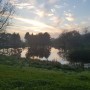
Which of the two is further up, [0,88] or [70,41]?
[70,41]

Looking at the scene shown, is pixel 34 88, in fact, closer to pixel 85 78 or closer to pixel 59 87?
pixel 59 87

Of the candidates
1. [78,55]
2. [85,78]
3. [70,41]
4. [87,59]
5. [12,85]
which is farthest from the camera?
[70,41]

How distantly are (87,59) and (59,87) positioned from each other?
61.9 metres

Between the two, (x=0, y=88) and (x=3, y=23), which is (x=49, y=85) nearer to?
(x=0, y=88)

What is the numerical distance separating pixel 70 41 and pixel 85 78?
16261cm

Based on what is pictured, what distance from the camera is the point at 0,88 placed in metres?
24.1

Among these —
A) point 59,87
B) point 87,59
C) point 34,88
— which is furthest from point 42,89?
point 87,59


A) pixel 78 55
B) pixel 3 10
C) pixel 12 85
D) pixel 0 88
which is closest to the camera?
pixel 0 88

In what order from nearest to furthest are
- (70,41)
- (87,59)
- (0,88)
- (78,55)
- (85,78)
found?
1. (0,88)
2. (85,78)
3. (87,59)
4. (78,55)
5. (70,41)

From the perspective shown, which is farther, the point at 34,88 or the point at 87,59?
the point at 87,59

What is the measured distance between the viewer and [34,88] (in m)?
24.6

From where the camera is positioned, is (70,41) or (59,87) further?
(70,41)

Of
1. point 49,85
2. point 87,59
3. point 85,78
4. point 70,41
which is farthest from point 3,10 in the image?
point 70,41

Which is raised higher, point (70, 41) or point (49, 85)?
point (70, 41)
